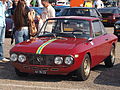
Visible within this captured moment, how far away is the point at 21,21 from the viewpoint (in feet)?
31.1

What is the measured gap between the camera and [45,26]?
8.85m

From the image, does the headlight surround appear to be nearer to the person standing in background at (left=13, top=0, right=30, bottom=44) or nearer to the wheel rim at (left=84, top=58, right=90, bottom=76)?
the wheel rim at (left=84, top=58, right=90, bottom=76)

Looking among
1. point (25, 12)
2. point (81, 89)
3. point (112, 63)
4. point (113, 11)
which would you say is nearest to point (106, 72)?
point (112, 63)

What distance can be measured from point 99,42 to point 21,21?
89.0 inches

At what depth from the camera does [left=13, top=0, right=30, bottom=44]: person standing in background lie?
9.46 metres

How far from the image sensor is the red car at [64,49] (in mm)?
7312

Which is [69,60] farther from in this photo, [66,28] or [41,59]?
[66,28]

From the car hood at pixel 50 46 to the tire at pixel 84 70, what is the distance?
388 mm

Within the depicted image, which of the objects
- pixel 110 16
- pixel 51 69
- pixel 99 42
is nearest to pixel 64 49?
pixel 51 69

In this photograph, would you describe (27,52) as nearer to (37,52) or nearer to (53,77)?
(37,52)

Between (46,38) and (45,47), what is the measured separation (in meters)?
0.80

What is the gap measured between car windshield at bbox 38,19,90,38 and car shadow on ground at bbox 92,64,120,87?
103 cm

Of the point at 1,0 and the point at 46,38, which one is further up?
the point at 1,0

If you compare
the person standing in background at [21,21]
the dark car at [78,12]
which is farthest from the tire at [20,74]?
the dark car at [78,12]
